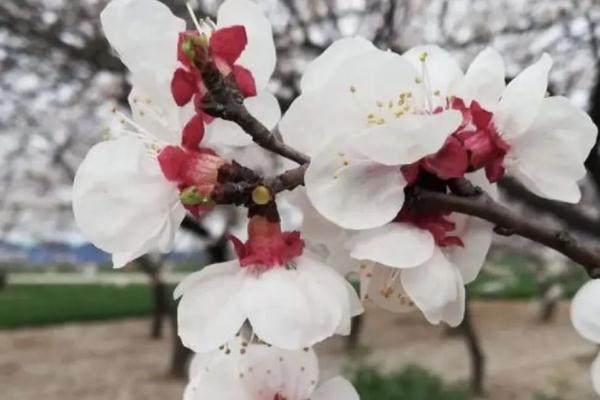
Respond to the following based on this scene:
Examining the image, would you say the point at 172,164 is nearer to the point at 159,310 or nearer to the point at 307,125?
the point at 307,125

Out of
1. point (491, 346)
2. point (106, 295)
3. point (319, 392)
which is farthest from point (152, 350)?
point (319, 392)

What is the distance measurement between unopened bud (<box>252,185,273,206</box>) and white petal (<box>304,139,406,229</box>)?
0.08 ft

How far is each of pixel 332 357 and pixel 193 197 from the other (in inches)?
352

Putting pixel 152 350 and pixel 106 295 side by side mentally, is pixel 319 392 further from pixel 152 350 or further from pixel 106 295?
pixel 106 295

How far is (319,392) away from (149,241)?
0.50ft

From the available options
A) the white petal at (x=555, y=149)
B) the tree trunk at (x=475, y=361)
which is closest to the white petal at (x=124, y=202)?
the white petal at (x=555, y=149)

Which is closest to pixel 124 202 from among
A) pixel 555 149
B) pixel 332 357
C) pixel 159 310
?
pixel 555 149

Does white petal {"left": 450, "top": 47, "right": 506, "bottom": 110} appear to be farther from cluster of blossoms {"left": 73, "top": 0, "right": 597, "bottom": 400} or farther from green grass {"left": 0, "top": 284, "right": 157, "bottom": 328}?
green grass {"left": 0, "top": 284, "right": 157, "bottom": 328}

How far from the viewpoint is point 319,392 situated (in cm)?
61

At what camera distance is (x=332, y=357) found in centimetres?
Answer: 934

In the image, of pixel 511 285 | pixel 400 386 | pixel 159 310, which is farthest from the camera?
pixel 511 285

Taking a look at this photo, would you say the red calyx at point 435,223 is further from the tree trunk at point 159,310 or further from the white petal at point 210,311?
the tree trunk at point 159,310

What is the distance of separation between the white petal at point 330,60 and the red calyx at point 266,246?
0.08 m

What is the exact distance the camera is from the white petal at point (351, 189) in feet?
1.73
